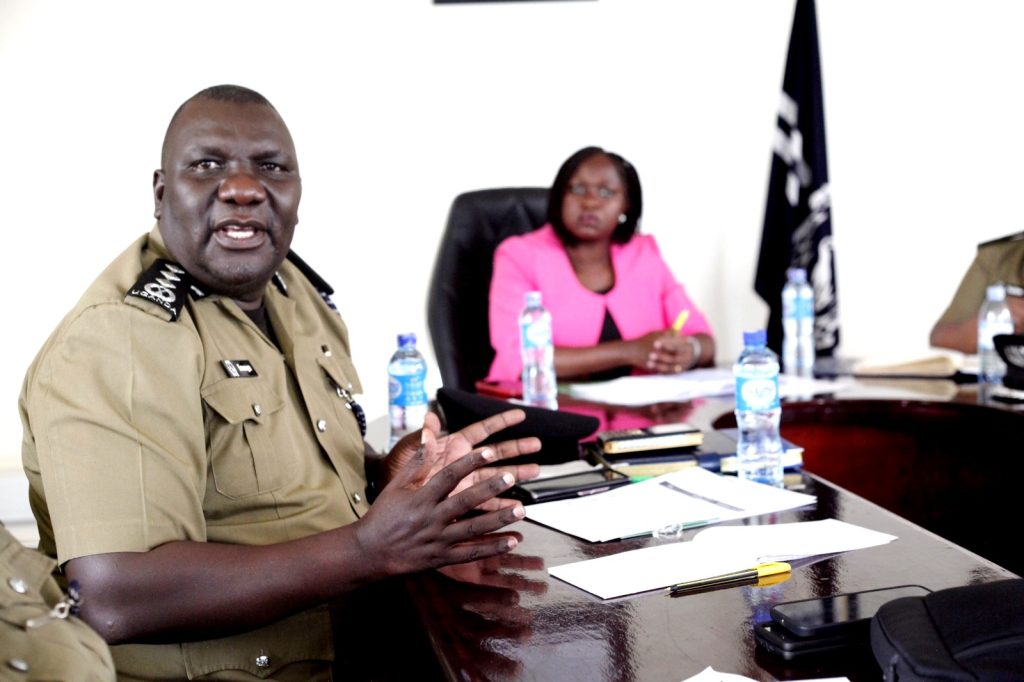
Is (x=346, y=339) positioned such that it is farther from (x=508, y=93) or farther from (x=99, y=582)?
(x=508, y=93)

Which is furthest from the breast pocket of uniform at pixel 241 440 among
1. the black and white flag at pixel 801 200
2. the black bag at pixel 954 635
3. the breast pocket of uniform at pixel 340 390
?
the black and white flag at pixel 801 200

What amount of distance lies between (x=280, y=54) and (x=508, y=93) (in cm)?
90

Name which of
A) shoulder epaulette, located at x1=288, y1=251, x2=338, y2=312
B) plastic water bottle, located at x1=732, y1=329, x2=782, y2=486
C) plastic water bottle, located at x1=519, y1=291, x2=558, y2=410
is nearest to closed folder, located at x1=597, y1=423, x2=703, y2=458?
plastic water bottle, located at x1=732, y1=329, x2=782, y2=486

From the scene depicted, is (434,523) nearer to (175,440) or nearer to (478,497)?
(478,497)

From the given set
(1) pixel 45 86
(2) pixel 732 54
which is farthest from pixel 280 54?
(2) pixel 732 54

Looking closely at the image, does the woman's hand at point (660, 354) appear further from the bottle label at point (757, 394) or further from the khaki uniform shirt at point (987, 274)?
the bottle label at point (757, 394)

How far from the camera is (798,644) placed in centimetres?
103

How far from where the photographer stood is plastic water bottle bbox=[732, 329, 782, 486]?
1.75 m

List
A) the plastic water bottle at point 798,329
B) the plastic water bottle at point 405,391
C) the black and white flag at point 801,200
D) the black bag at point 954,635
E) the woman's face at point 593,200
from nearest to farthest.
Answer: the black bag at point 954,635 < the plastic water bottle at point 405,391 < the plastic water bottle at point 798,329 < the woman's face at point 593,200 < the black and white flag at point 801,200

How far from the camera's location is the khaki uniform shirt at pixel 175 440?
134cm

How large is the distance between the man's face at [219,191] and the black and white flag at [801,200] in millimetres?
2934

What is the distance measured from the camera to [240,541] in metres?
1.52

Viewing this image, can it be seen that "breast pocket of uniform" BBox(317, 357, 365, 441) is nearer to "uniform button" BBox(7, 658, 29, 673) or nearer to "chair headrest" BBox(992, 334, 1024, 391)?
"uniform button" BBox(7, 658, 29, 673)

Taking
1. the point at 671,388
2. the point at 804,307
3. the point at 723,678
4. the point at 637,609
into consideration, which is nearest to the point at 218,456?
the point at 637,609
